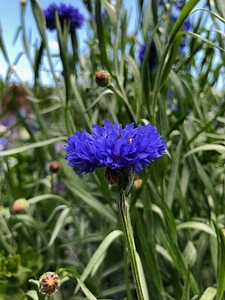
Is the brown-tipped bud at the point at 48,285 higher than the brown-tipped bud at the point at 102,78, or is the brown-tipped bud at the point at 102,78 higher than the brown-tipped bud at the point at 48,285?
the brown-tipped bud at the point at 102,78

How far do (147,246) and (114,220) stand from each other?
91 mm

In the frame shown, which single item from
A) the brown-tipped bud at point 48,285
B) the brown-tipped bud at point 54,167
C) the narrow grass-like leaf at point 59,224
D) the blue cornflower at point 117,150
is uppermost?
the blue cornflower at point 117,150

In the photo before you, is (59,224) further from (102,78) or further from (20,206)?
(102,78)

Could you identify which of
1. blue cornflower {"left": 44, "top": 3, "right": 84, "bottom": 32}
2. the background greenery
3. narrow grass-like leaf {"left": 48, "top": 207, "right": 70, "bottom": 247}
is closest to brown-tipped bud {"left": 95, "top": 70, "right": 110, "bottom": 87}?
the background greenery

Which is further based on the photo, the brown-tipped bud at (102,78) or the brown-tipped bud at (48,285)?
the brown-tipped bud at (102,78)

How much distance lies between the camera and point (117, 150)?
40cm

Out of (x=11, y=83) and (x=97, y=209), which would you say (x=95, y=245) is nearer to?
(x=97, y=209)

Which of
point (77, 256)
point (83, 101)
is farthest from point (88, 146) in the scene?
point (77, 256)

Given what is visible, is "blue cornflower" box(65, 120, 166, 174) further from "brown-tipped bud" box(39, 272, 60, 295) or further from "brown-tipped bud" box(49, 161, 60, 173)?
"brown-tipped bud" box(49, 161, 60, 173)

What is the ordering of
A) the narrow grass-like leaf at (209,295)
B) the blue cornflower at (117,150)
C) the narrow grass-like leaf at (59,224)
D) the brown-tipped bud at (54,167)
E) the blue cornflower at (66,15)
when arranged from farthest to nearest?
the blue cornflower at (66,15), the brown-tipped bud at (54,167), the narrow grass-like leaf at (59,224), the narrow grass-like leaf at (209,295), the blue cornflower at (117,150)

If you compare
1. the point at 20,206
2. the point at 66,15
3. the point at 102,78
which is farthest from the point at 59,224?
the point at 66,15

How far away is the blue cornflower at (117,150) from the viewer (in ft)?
1.33

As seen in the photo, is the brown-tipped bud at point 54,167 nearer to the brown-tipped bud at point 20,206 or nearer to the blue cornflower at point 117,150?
the brown-tipped bud at point 20,206

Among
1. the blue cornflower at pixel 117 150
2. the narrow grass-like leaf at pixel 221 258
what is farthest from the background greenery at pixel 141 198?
the blue cornflower at pixel 117 150
